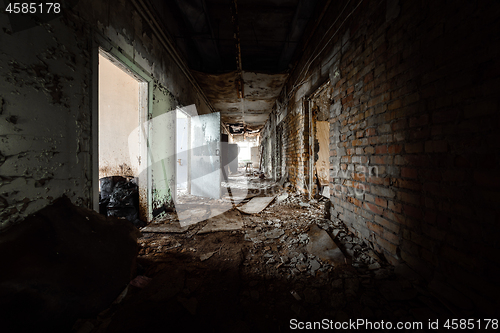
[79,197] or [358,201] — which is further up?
[79,197]

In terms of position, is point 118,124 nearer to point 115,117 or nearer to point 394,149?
point 115,117

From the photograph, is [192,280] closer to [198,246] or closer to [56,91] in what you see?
[198,246]

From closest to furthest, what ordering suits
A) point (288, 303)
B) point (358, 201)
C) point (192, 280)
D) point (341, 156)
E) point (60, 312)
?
1. point (60, 312)
2. point (288, 303)
3. point (192, 280)
4. point (358, 201)
5. point (341, 156)

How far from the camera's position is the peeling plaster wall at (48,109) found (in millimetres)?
1094

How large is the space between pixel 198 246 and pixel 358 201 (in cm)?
189

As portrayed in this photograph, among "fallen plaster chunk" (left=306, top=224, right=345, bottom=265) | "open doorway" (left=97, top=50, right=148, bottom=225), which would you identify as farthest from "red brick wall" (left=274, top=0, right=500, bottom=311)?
"open doorway" (left=97, top=50, right=148, bottom=225)

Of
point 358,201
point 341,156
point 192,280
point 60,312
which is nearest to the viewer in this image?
point 60,312

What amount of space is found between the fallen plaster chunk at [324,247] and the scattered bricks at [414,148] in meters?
1.08

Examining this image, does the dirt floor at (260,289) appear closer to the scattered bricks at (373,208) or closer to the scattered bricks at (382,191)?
the scattered bricks at (373,208)

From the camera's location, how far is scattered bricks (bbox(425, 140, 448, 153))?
1.21m

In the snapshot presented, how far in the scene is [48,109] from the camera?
1.30 m

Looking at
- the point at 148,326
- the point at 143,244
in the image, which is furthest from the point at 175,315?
the point at 143,244

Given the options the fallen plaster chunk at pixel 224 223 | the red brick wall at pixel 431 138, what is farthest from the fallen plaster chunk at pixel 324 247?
the fallen plaster chunk at pixel 224 223

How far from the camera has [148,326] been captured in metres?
1.08
